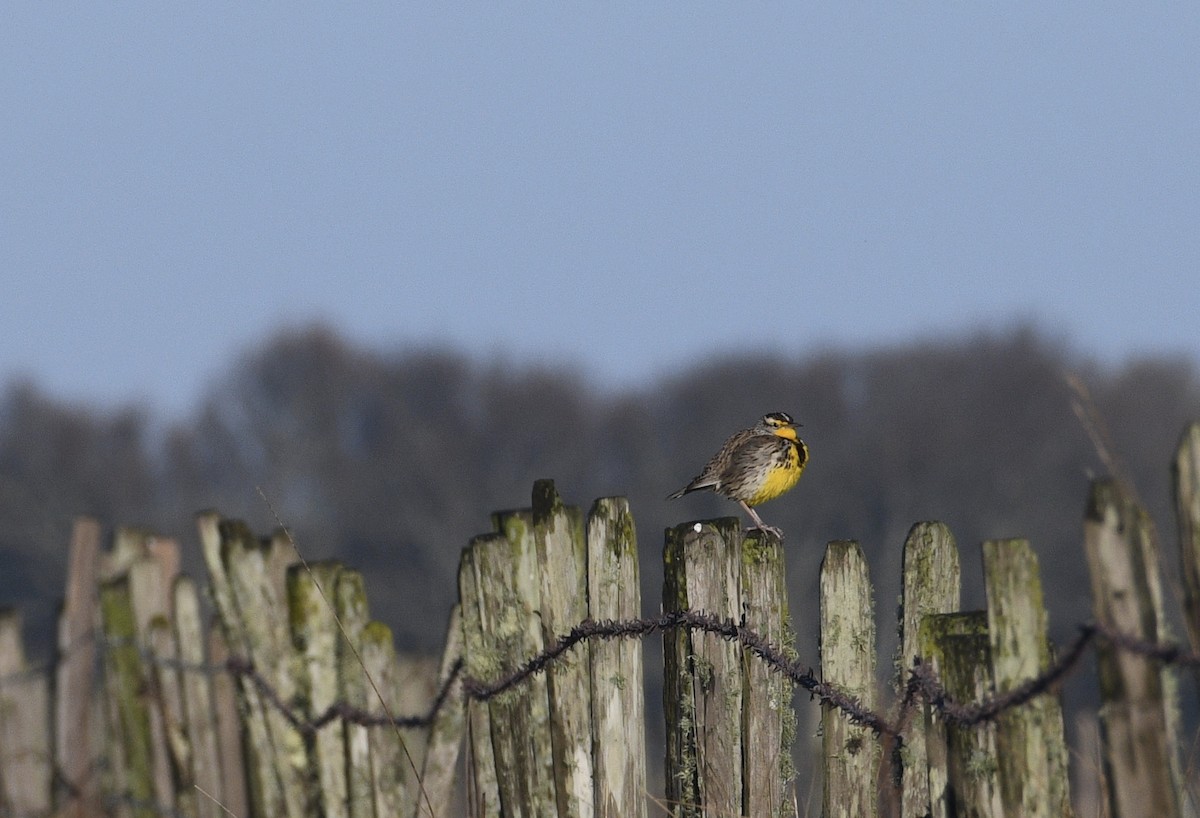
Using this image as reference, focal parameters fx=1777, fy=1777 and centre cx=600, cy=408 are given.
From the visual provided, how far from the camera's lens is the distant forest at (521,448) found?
196 feet

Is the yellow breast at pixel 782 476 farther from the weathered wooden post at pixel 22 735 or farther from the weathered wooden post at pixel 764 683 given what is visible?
the weathered wooden post at pixel 22 735

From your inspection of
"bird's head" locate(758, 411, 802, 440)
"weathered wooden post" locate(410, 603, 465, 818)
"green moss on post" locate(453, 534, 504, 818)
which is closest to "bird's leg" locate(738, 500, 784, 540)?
"bird's head" locate(758, 411, 802, 440)

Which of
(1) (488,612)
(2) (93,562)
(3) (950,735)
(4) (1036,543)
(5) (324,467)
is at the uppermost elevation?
(5) (324,467)

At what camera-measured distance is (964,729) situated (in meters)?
3.96

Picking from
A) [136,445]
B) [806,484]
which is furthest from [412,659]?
[136,445]

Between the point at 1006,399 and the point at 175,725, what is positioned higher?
the point at 1006,399

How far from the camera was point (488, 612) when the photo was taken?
595cm

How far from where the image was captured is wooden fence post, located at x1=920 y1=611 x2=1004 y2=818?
3.93 meters

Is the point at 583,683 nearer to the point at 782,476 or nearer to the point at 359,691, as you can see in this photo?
the point at 359,691

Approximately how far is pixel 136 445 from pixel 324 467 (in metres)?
8.29

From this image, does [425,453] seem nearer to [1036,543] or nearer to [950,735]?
[1036,543]

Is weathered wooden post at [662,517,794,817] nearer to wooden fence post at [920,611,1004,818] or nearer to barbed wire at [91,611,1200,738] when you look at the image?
barbed wire at [91,611,1200,738]

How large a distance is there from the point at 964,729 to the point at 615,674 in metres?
1.68

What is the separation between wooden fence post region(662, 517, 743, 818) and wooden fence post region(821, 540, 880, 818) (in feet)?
1.05
